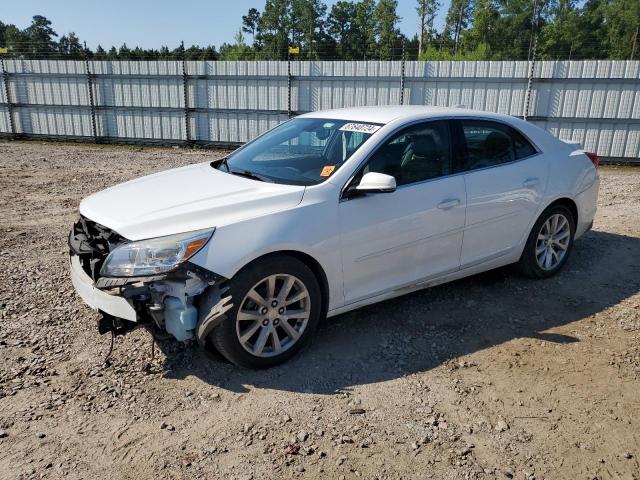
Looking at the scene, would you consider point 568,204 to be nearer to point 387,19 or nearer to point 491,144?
point 491,144

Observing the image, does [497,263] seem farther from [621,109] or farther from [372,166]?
[621,109]

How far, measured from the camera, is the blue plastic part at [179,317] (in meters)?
3.19

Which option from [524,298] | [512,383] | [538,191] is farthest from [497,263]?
[512,383]

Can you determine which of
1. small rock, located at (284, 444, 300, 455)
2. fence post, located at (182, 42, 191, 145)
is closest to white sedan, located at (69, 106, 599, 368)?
small rock, located at (284, 444, 300, 455)

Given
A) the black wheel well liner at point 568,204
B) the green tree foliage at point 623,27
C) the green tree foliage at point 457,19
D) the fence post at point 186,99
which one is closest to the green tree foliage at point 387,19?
the green tree foliage at point 457,19

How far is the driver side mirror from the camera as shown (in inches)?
141

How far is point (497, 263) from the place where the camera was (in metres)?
4.77

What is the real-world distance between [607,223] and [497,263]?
3482 millimetres

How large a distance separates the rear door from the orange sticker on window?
45.6 inches

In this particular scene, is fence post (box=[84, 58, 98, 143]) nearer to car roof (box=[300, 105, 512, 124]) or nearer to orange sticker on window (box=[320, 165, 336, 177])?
car roof (box=[300, 105, 512, 124])

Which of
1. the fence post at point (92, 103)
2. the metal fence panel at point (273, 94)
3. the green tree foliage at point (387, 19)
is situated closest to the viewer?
the metal fence panel at point (273, 94)

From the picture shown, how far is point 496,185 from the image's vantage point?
4.49 m

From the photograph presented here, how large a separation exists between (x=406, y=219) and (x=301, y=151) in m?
1.04

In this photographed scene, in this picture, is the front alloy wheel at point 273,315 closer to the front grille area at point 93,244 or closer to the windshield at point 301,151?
the windshield at point 301,151
